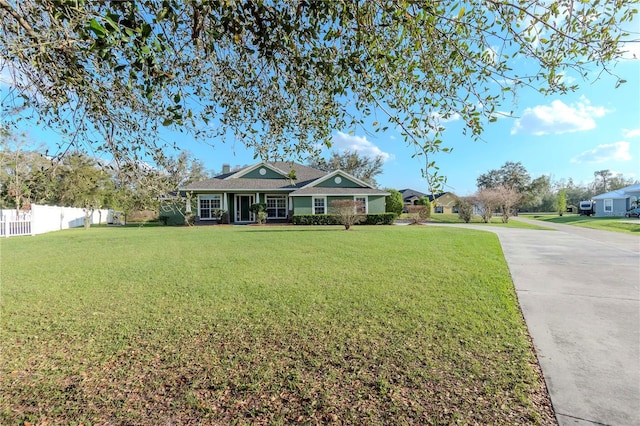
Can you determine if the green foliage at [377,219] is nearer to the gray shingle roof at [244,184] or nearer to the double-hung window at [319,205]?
the double-hung window at [319,205]

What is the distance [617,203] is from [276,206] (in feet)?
134

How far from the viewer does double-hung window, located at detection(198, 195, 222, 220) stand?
932 inches

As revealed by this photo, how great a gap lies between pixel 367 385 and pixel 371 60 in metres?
2.85

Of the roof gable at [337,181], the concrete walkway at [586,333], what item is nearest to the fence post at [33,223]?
the roof gable at [337,181]

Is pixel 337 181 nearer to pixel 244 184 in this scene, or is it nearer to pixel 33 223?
pixel 244 184

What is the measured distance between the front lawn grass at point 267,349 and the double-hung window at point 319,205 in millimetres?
17006

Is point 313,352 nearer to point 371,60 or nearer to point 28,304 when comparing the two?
point 371,60

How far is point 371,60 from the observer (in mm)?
2621

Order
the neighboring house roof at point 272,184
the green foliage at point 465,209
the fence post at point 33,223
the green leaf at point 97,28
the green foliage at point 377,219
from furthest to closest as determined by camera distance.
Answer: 1. the green foliage at point 465,209
2. the neighboring house roof at point 272,184
3. the green foliage at point 377,219
4. the fence post at point 33,223
5. the green leaf at point 97,28

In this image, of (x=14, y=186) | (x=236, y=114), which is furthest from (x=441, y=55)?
(x=14, y=186)

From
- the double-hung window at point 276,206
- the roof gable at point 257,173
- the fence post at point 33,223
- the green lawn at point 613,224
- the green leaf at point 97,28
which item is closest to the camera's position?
the green leaf at point 97,28

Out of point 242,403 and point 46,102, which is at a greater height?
point 46,102

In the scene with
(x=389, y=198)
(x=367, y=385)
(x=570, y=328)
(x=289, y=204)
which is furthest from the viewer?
(x=389, y=198)

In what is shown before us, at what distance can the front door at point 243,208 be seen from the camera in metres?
25.2
